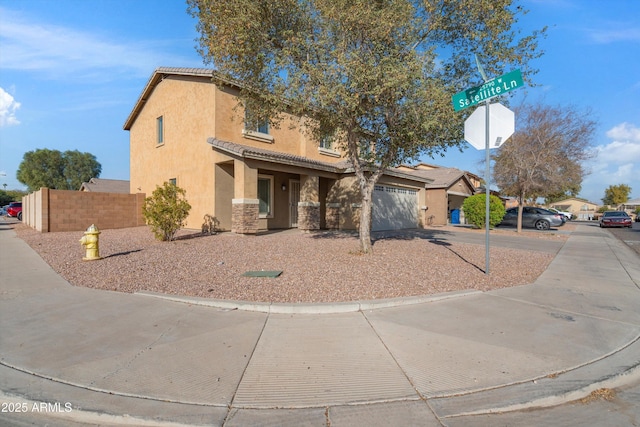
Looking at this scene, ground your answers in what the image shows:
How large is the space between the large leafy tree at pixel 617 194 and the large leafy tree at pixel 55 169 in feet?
378

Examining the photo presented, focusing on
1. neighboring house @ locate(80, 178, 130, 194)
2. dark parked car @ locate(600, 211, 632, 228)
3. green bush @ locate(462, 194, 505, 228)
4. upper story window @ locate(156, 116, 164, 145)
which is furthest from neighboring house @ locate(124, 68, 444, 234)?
dark parked car @ locate(600, 211, 632, 228)

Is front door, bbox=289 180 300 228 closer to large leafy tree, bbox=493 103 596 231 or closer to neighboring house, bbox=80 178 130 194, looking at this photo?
large leafy tree, bbox=493 103 596 231

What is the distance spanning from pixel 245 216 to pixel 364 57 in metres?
7.35

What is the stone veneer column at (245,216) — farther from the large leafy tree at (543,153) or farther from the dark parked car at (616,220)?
the dark parked car at (616,220)

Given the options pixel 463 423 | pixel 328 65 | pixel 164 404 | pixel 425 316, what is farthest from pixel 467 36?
pixel 164 404

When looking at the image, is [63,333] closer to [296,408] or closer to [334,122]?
[296,408]

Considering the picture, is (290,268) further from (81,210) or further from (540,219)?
(540,219)

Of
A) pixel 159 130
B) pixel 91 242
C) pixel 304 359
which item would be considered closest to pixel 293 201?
pixel 159 130

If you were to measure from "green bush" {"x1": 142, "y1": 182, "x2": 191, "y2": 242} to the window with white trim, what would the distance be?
4.35m

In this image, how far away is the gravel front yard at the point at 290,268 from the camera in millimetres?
6047

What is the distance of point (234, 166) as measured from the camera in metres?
13.5

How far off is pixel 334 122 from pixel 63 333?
23.1ft

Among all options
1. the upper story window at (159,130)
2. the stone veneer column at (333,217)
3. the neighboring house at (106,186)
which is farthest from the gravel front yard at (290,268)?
the neighboring house at (106,186)

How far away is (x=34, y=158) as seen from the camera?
2295 inches
